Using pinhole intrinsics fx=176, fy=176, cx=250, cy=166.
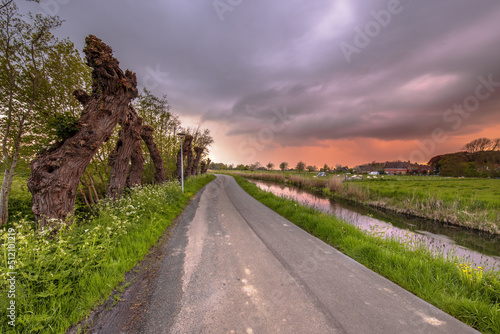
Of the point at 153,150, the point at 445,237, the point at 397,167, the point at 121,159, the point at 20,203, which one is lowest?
the point at 445,237

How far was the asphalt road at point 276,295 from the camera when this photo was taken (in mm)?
2406

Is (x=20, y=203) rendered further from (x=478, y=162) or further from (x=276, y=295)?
(x=478, y=162)

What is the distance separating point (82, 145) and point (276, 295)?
242 inches

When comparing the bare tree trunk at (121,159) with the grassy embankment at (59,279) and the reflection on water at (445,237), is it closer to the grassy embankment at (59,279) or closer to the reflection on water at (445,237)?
the grassy embankment at (59,279)

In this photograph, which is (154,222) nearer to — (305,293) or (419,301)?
(305,293)

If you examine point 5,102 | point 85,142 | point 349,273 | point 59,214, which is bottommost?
point 349,273

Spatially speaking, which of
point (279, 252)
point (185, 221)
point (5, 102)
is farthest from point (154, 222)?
point (5, 102)

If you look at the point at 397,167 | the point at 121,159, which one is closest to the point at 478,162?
the point at 397,167

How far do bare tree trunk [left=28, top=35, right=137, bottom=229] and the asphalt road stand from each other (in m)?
2.97

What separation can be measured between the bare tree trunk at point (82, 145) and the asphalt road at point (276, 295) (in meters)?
2.97

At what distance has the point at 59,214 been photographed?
4.43 meters

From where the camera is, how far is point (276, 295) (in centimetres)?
298

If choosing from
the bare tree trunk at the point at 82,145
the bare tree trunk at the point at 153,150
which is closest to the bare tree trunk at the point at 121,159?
the bare tree trunk at the point at 82,145

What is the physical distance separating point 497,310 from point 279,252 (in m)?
3.53
